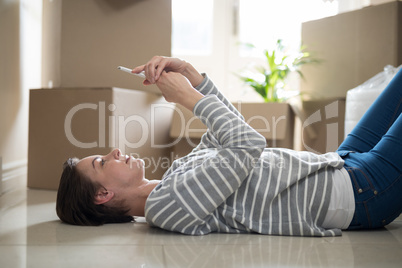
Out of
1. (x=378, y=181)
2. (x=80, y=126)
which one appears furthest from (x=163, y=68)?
(x=80, y=126)

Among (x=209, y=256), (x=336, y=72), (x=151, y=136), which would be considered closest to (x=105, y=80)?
(x=151, y=136)

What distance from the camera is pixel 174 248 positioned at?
103cm

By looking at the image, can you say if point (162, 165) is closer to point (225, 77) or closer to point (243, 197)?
point (243, 197)

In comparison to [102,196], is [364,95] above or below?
above

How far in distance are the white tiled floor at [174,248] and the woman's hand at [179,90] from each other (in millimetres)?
330

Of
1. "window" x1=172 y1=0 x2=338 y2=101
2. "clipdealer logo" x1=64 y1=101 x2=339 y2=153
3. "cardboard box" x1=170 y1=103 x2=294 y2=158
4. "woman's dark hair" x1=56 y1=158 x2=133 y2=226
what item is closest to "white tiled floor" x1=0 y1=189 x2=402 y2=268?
"woman's dark hair" x1=56 y1=158 x2=133 y2=226

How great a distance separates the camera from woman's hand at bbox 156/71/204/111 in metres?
1.16

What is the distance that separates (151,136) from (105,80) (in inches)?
14.0

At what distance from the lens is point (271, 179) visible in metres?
1.13

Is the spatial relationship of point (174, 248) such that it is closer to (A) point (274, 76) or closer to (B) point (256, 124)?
(B) point (256, 124)

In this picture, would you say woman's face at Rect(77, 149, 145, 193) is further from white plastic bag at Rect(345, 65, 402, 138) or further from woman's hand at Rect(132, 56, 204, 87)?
white plastic bag at Rect(345, 65, 402, 138)

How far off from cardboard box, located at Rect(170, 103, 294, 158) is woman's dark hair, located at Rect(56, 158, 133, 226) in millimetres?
966

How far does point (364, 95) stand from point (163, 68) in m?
1.01

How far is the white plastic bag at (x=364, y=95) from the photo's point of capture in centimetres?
187
